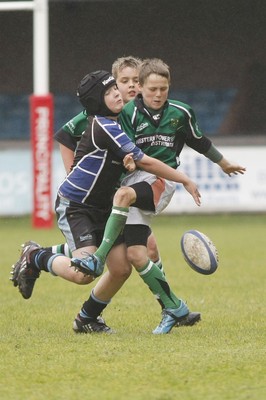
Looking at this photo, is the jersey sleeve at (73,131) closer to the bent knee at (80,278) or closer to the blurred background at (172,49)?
the bent knee at (80,278)

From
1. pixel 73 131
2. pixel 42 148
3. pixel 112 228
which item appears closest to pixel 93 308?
pixel 112 228

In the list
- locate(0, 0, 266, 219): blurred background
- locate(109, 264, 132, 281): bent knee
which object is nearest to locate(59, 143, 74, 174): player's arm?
locate(109, 264, 132, 281): bent knee

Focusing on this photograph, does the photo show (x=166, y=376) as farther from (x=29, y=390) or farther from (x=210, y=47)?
(x=210, y=47)

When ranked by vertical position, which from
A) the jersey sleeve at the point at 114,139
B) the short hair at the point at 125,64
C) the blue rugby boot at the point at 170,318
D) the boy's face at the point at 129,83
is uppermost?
the short hair at the point at 125,64

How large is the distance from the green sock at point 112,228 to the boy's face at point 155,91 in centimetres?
71

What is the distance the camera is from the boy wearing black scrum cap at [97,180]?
681 centimetres

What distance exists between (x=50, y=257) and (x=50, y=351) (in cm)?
108

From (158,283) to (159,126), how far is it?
38.4 inches

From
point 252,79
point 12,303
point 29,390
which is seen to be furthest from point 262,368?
point 252,79

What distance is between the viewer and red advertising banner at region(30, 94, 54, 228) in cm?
1678

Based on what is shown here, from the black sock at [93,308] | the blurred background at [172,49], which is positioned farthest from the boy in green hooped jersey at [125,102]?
the blurred background at [172,49]

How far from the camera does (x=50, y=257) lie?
24.0 ft

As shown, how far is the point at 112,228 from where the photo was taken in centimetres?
682

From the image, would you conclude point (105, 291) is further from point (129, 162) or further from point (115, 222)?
point (129, 162)
